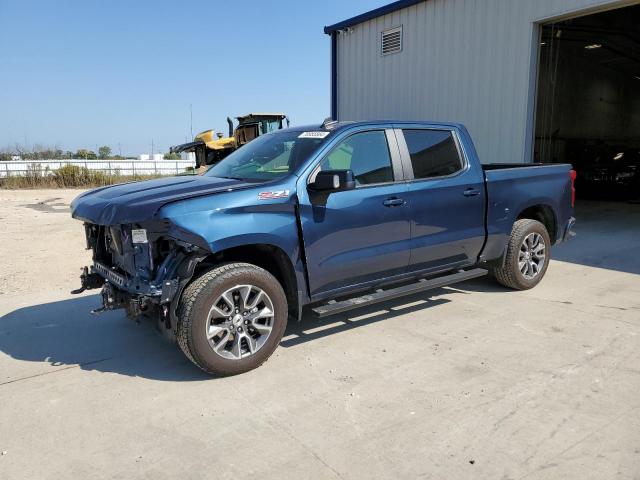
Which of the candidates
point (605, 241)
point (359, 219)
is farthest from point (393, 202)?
point (605, 241)

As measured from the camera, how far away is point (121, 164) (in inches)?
1750

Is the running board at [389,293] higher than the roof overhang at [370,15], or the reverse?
the roof overhang at [370,15]

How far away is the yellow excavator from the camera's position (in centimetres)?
1992

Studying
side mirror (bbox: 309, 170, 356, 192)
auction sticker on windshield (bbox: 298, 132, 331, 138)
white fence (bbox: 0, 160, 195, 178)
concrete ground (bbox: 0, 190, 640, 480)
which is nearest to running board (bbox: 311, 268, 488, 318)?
concrete ground (bbox: 0, 190, 640, 480)

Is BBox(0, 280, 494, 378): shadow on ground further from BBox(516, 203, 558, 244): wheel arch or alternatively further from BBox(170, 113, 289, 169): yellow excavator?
BBox(170, 113, 289, 169): yellow excavator

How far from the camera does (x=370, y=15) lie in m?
13.7

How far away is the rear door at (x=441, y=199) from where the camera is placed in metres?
4.88

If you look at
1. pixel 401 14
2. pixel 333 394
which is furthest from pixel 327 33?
pixel 333 394

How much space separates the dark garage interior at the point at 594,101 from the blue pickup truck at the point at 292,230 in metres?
10.9

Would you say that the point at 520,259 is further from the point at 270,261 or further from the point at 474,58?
the point at 474,58

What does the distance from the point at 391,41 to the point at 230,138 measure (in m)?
10.6

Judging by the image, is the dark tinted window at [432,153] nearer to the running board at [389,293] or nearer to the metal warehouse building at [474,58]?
the running board at [389,293]

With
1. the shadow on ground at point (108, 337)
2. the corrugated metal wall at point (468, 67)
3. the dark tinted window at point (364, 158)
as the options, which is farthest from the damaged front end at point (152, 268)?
the corrugated metal wall at point (468, 67)

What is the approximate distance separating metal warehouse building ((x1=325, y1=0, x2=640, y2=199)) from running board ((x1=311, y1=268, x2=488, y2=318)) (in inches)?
245
